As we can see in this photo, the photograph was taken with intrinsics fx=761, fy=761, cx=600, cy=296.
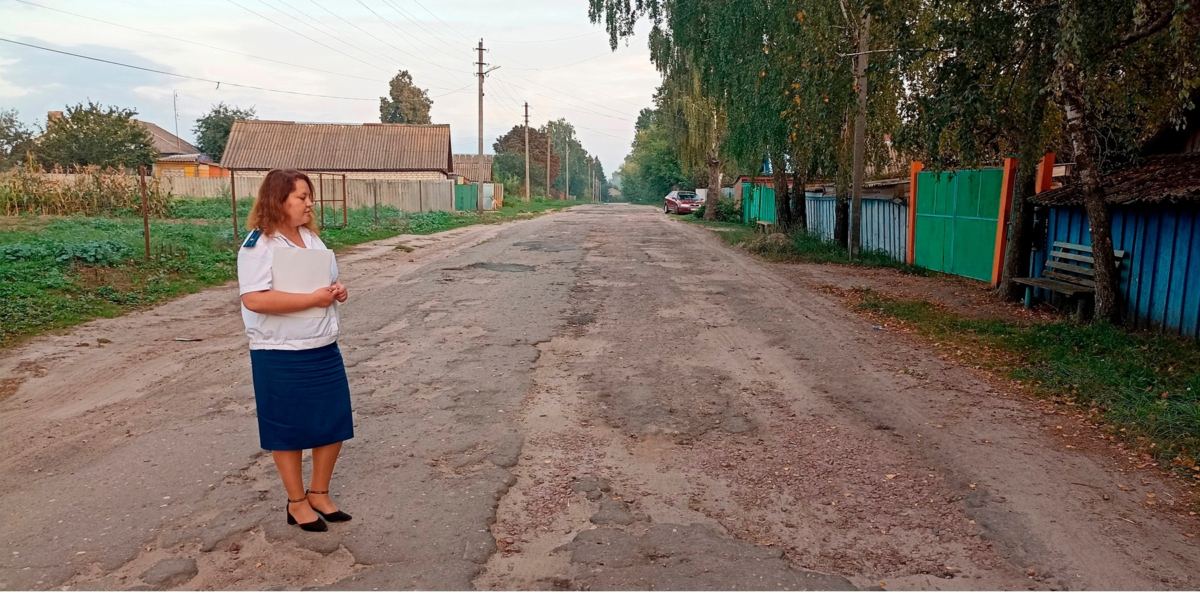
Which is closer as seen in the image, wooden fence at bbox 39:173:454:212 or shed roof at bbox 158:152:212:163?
wooden fence at bbox 39:173:454:212

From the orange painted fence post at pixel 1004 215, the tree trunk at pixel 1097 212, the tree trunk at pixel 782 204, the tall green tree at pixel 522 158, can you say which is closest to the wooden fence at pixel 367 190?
the tree trunk at pixel 782 204

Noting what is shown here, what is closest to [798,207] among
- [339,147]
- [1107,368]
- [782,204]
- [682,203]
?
[782,204]

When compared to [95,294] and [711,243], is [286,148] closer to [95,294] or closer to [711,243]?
[711,243]

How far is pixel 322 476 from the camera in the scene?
3.47 meters

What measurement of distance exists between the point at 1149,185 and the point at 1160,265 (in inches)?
36.4

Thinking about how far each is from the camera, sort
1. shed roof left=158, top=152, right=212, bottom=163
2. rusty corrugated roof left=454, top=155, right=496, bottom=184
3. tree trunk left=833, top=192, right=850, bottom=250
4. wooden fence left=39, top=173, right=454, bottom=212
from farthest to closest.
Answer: rusty corrugated roof left=454, top=155, right=496, bottom=184
shed roof left=158, top=152, right=212, bottom=163
wooden fence left=39, top=173, right=454, bottom=212
tree trunk left=833, top=192, right=850, bottom=250

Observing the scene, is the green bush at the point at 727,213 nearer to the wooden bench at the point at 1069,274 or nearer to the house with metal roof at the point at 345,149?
the house with metal roof at the point at 345,149

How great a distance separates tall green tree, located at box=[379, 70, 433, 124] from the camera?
75.1 metres

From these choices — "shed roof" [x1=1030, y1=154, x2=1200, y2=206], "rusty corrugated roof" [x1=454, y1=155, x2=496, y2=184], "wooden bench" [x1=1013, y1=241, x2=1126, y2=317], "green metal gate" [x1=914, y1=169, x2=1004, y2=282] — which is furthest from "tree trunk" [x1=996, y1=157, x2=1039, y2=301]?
"rusty corrugated roof" [x1=454, y1=155, x2=496, y2=184]

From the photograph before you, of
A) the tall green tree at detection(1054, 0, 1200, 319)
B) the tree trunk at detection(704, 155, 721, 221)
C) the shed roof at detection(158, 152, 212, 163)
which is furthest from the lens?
the shed roof at detection(158, 152, 212, 163)

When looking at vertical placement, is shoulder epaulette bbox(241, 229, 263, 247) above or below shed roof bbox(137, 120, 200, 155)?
below

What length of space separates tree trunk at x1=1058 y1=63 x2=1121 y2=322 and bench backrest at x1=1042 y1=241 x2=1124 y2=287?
377 millimetres

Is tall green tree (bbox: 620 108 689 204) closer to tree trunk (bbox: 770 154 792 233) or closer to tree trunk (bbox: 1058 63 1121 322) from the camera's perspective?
tree trunk (bbox: 770 154 792 233)

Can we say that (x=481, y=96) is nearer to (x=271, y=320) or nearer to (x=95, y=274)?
(x=95, y=274)
